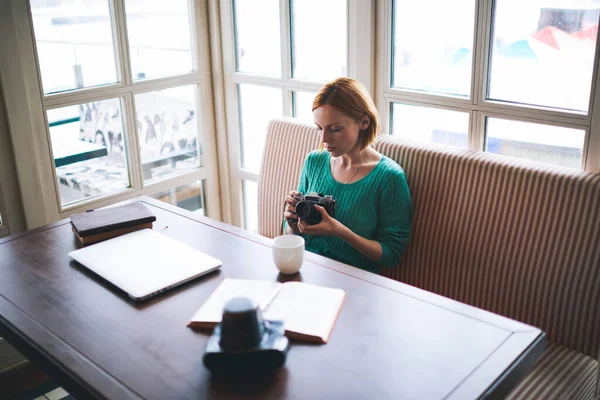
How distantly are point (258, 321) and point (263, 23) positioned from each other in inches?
72.5

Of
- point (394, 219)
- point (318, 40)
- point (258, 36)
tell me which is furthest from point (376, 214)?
point (258, 36)

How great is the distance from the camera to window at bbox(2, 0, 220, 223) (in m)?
2.34

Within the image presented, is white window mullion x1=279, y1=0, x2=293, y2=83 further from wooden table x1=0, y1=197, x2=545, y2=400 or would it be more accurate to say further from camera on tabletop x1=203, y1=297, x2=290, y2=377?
camera on tabletop x1=203, y1=297, x2=290, y2=377

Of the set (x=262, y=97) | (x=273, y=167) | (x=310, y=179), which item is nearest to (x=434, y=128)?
(x=310, y=179)

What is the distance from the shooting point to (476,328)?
1.30 meters

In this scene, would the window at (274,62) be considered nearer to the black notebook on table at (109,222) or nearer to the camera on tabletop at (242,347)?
the black notebook on table at (109,222)

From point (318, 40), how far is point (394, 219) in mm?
1005

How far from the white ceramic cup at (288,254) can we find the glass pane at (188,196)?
1.43 m

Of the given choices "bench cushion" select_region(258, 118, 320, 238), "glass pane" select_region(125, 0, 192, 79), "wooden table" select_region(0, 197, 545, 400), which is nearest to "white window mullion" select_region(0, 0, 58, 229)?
"glass pane" select_region(125, 0, 192, 79)

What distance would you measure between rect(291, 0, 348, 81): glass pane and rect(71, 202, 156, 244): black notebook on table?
1044 mm

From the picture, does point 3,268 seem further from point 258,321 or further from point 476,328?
point 476,328

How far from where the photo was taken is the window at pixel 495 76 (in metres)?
1.83

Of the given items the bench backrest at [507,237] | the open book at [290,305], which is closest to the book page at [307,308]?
the open book at [290,305]

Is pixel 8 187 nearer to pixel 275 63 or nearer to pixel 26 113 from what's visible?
pixel 26 113
